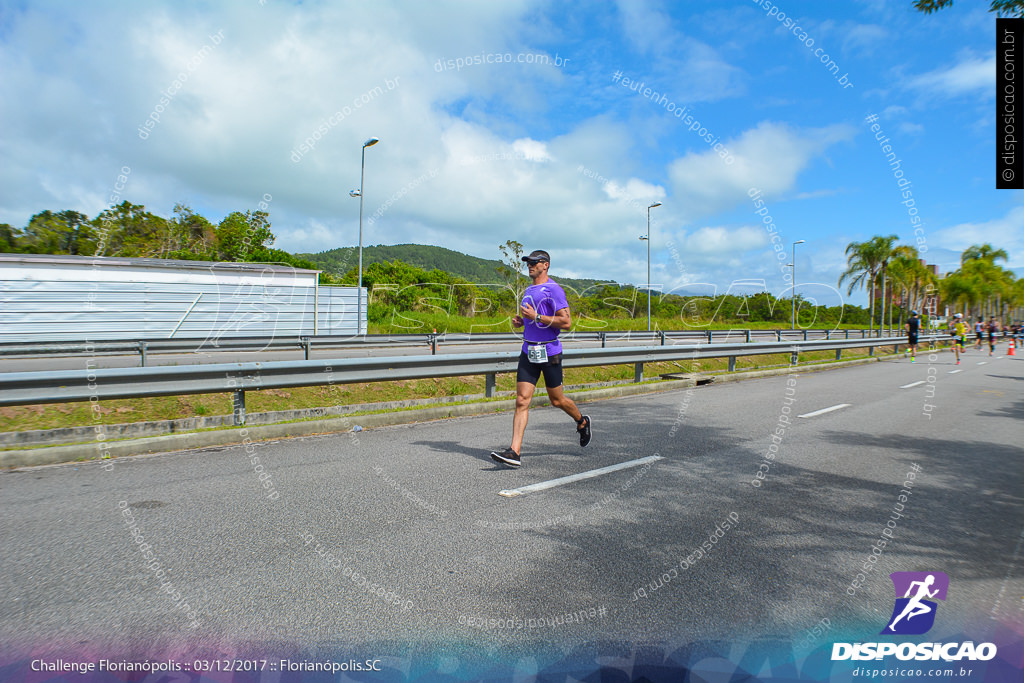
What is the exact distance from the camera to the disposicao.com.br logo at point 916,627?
2.46 meters

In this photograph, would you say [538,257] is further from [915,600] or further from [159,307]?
[159,307]

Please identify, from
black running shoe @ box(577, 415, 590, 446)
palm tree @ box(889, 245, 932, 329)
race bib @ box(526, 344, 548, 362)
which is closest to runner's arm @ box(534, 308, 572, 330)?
race bib @ box(526, 344, 548, 362)

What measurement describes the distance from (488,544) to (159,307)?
23872 mm

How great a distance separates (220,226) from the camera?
4216cm

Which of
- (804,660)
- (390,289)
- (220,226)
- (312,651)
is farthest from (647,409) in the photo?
(220,226)

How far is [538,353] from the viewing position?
548 centimetres

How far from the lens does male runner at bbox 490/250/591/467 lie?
17.8 ft


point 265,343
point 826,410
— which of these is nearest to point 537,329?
point 826,410

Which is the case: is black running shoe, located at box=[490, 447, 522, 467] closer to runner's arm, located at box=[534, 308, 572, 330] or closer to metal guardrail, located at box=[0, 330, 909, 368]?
runner's arm, located at box=[534, 308, 572, 330]

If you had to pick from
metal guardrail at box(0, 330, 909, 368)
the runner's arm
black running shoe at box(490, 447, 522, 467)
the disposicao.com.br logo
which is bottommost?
the disposicao.com.br logo

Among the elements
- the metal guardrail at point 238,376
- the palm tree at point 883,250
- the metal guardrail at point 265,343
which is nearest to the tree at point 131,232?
the metal guardrail at point 265,343

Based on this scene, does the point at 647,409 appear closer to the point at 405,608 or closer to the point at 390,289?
the point at 405,608

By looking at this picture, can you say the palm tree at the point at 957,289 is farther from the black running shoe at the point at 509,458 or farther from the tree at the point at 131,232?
the tree at the point at 131,232

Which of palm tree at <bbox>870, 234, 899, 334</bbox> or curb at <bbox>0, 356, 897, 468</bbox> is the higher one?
palm tree at <bbox>870, 234, 899, 334</bbox>
